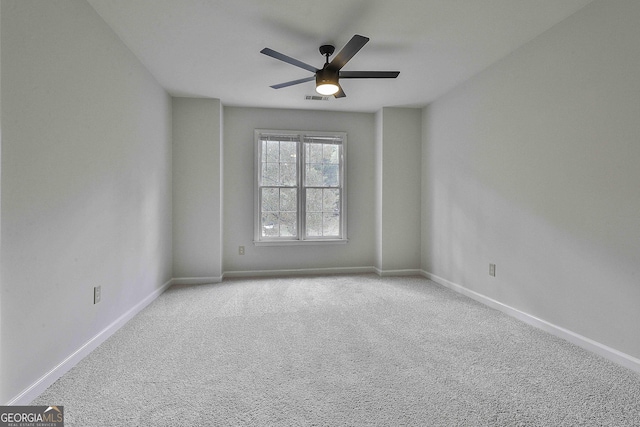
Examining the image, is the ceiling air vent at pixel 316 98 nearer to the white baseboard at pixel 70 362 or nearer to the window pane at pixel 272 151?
the window pane at pixel 272 151

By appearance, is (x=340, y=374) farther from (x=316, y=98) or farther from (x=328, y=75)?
(x=316, y=98)

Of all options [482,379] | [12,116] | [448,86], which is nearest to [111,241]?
[12,116]

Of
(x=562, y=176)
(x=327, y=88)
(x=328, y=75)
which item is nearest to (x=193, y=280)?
(x=327, y=88)

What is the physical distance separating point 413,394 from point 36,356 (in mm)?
2126

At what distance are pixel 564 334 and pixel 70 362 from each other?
361 centimetres

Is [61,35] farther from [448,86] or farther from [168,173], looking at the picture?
[448,86]

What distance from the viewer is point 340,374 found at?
1.94 meters

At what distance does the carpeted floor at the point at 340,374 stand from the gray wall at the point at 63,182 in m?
0.34

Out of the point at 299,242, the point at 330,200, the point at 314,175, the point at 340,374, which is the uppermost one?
the point at 314,175

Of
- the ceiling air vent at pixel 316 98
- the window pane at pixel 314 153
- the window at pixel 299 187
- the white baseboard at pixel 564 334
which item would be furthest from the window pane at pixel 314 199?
the white baseboard at pixel 564 334

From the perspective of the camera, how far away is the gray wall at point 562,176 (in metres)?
2.08

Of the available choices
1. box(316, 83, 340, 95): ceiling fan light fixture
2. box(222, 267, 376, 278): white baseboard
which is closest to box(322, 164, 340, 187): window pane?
box(222, 267, 376, 278): white baseboard

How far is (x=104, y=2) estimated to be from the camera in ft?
7.40

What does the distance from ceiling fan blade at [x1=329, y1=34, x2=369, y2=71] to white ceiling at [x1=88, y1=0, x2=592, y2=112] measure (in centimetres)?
27
